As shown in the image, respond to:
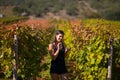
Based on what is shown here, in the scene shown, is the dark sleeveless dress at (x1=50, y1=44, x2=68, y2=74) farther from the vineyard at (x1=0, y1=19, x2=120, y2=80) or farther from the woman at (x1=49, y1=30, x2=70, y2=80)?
the vineyard at (x1=0, y1=19, x2=120, y2=80)

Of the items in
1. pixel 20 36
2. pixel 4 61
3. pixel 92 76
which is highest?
pixel 20 36

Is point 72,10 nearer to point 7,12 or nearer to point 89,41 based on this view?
point 7,12

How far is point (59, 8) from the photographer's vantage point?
3393 inches

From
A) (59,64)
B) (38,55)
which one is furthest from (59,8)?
(59,64)

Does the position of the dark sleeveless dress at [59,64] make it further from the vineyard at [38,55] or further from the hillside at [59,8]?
the hillside at [59,8]

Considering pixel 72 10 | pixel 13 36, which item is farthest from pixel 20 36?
pixel 72 10

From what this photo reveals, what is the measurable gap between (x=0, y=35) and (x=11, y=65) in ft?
2.90

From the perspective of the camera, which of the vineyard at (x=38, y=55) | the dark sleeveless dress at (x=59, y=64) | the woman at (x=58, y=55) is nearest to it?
the woman at (x=58, y=55)

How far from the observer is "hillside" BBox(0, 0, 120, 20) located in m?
82.3

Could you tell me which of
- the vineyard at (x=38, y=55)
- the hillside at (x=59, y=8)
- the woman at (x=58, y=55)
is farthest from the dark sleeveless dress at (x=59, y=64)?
the hillside at (x=59, y=8)

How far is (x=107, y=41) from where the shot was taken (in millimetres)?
10820

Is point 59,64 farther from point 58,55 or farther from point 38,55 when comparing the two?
point 38,55

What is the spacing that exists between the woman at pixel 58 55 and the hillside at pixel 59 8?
70195 millimetres

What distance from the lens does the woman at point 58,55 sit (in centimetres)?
766
